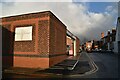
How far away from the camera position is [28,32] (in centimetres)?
1756

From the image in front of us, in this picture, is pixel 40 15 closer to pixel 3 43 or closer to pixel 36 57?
pixel 36 57

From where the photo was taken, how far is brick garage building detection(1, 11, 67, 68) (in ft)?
54.2

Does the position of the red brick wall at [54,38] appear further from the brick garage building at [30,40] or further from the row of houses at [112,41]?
the row of houses at [112,41]

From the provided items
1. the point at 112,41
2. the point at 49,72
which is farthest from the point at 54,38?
the point at 112,41

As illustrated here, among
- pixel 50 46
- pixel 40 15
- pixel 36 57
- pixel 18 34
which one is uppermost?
pixel 40 15

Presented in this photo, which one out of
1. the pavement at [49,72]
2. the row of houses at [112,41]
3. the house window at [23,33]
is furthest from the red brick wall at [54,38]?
the row of houses at [112,41]

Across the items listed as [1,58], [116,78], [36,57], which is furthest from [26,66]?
[116,78]

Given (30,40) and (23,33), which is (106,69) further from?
(23,33)

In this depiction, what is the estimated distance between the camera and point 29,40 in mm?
17391

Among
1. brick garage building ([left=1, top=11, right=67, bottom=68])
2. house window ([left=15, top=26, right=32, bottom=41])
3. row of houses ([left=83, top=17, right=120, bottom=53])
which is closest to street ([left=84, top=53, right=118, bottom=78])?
brick garage building ([left=1, top=11, right=67, bottom=68])

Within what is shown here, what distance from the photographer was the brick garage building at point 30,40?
16.5 metres

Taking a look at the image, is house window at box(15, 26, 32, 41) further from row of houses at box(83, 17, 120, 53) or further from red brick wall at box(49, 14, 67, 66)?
row of houses at box(83, 17, 120, 53)

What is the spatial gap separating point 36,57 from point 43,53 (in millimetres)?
881

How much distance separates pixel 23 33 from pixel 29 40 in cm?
118
